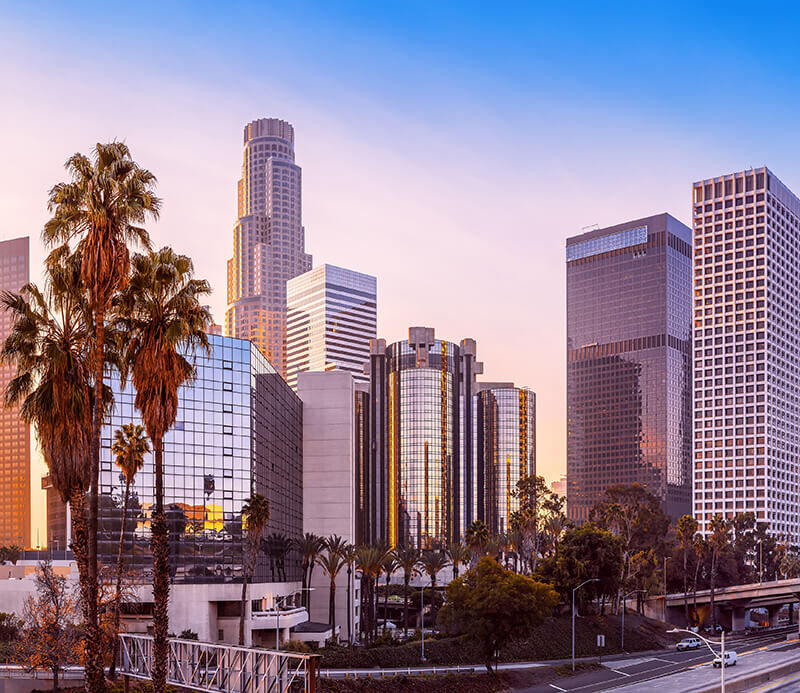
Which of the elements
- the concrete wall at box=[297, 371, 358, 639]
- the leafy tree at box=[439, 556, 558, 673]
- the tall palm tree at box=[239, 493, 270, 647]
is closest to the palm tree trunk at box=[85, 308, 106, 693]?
the tall palm tree at box=[239, 493, 270, 647]

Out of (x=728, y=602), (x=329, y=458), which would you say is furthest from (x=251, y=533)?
(x=728, y=602)

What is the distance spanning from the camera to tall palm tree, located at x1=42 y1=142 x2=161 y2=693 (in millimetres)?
37312

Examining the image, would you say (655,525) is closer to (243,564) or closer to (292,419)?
(292,419)

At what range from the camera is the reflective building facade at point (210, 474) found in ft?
322

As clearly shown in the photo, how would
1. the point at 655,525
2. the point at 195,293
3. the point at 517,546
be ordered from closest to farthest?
the point at 195,293
the point at 517,546
the point at 655,525

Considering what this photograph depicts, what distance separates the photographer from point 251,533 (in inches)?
3979

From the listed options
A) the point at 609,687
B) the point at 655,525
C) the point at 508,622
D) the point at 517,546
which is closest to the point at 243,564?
the point at 508,622

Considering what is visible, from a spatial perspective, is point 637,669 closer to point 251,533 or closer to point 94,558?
point 251,533

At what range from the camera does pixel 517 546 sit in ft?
479

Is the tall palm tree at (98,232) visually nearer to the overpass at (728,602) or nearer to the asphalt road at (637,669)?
the asphalt road at (637,669)

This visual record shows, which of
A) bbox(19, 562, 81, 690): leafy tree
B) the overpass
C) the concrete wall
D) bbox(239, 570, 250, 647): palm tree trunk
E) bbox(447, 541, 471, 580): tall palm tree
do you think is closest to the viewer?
bbox(19, 562, 81, 690): leafy tree

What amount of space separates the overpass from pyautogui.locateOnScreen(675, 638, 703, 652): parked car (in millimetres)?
26129

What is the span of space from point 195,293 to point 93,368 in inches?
240

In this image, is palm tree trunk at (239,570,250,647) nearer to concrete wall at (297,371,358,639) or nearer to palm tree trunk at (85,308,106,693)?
concrete wall at (297,371,358,639)
